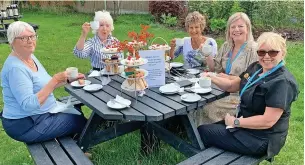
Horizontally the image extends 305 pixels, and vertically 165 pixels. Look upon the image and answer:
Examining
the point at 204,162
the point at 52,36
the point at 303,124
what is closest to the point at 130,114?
the point at 204,162

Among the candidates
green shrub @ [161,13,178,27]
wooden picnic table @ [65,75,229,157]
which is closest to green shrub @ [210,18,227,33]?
green shrub @ [161,13,178,27]

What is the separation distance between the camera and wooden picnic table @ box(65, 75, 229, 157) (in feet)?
9.08

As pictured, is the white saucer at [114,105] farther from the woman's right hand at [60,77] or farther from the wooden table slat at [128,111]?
the woman's right hand at [60,77]

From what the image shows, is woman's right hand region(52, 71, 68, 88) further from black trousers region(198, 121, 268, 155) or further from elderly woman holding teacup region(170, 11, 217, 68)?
elderly woman holding teacup region(170, 11, 217, 68)

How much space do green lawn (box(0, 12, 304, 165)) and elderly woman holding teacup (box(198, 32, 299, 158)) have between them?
93 cm

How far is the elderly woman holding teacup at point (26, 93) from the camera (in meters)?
2.98

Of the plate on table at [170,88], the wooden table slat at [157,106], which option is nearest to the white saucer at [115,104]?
the wooden table slat at [157,106]

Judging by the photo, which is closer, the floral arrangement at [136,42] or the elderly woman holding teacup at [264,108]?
the elderly woman holding teacup at [264,108]

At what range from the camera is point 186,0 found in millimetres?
12125

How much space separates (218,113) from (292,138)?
1.03 m

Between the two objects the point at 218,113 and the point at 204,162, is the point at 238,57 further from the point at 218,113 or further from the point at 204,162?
the point at 204,162

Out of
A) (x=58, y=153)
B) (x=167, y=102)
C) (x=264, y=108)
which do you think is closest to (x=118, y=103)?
(x=167, y=102)

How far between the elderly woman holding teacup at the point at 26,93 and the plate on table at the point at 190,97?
3.30 feet

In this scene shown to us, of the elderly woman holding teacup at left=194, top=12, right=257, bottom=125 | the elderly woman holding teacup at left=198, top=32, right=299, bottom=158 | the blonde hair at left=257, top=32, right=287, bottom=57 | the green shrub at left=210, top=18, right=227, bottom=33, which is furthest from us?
the green shrub at left=210, top=18, right=227, bottom=33
